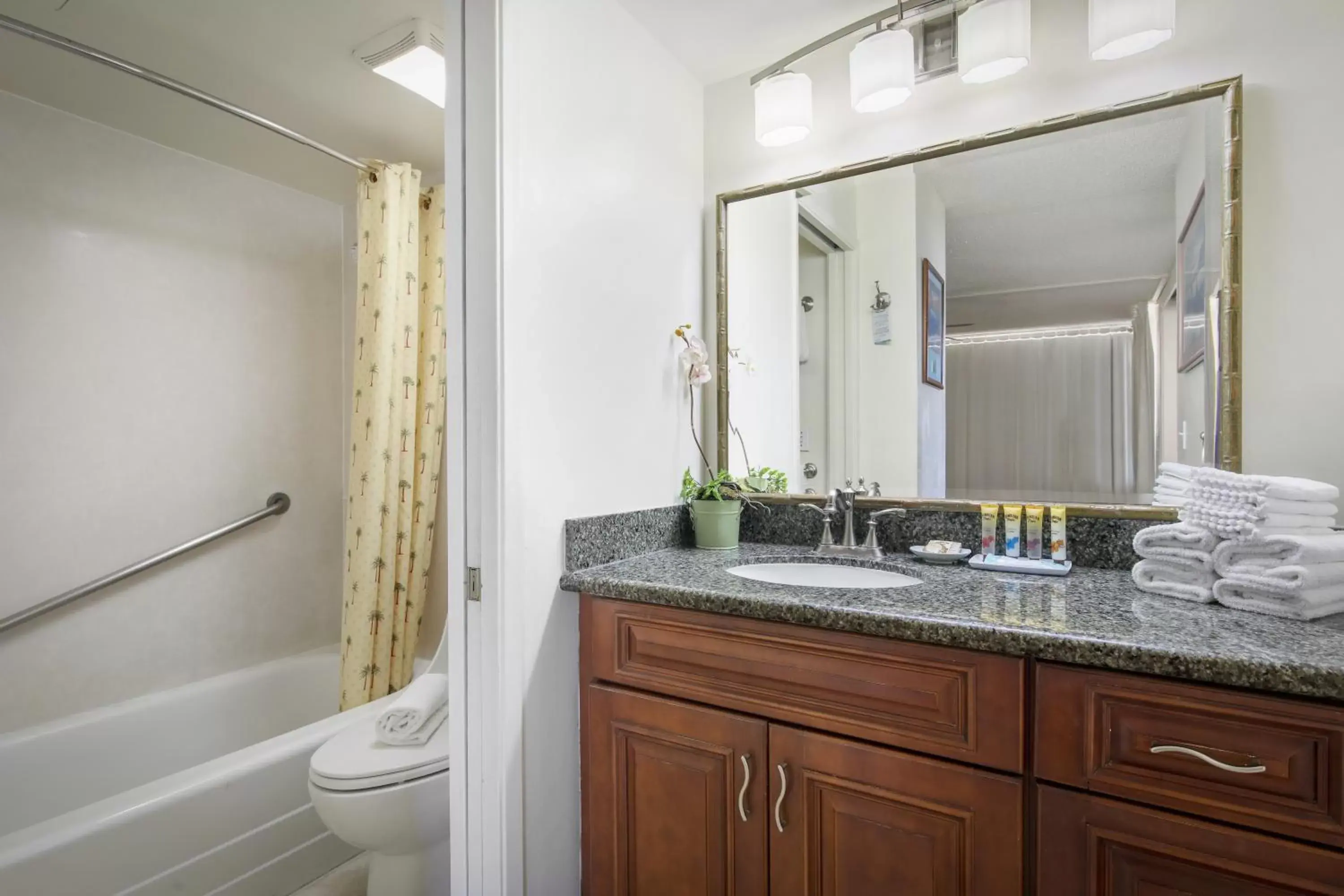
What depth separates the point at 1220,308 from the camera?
1242mm

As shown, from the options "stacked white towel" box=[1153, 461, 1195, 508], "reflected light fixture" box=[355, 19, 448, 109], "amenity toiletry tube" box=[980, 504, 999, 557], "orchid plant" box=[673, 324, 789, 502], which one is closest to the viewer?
"stacked white towel" box=[1153, 461, 1195, 508]

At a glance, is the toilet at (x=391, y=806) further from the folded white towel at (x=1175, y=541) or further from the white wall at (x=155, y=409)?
the folded white towel at (x=1175, y=541)

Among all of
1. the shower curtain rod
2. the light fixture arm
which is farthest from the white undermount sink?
the shower curtain rod

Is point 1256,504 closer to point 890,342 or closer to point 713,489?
point 890,342

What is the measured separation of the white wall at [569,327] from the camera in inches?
48.3

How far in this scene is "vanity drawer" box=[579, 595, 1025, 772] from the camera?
2.99 feet

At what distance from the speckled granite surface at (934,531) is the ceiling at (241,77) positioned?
1.54 m

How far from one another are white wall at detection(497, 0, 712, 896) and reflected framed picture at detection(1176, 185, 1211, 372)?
1126mm

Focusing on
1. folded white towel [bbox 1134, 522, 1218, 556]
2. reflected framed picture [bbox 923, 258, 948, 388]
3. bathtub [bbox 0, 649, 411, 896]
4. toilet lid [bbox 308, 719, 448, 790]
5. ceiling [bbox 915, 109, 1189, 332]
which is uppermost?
ceiling [bbox 915, 109, 1189, 332]

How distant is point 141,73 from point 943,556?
223 cm

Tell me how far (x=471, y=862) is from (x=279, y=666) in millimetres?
1768

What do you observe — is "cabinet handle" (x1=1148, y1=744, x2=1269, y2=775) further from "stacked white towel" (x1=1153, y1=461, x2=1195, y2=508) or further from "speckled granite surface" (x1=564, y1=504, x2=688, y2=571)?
"speckled granite surface" (x1=564, y1=504, x2=688, y2=571)

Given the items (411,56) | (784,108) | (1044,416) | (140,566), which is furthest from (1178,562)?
(140,566)

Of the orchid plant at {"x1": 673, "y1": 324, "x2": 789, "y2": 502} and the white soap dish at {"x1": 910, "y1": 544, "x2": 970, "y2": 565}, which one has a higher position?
the orchid plant at {"x1": 673, "y1": 324, "x2": 789, "y2": 502}
